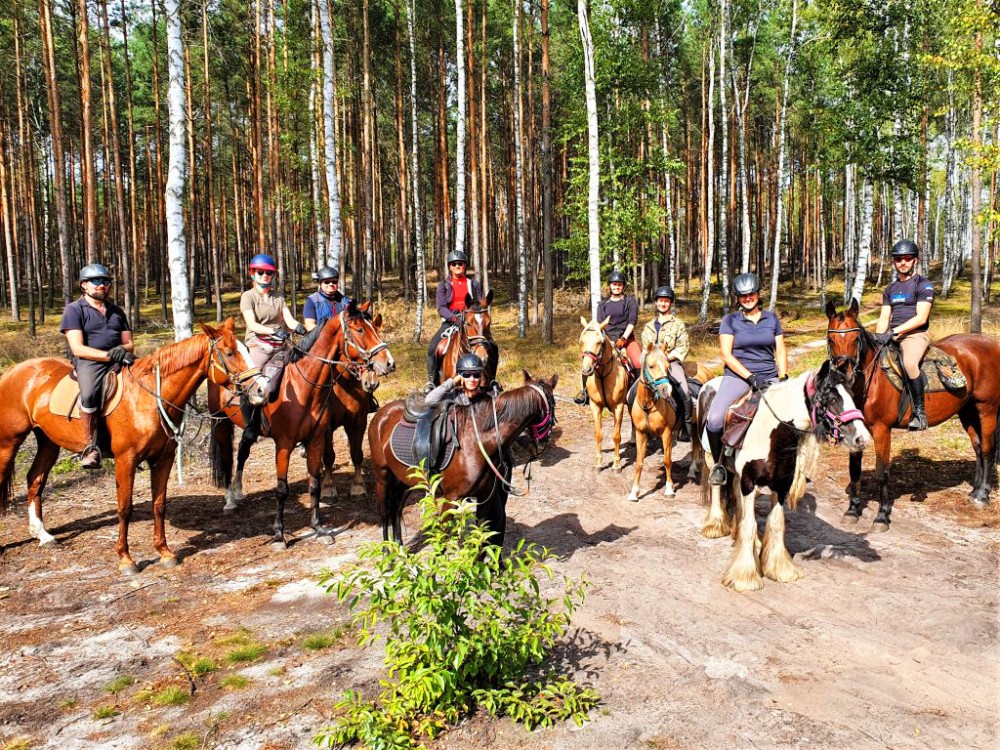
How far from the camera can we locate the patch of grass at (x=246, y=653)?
4.91 m

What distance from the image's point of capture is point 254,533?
313 inches

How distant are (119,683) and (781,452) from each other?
603 centimetres

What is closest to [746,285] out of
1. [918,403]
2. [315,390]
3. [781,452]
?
[781,452]

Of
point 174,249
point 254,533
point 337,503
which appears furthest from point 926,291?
point 174,249

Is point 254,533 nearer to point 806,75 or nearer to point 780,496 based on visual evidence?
point 780,496

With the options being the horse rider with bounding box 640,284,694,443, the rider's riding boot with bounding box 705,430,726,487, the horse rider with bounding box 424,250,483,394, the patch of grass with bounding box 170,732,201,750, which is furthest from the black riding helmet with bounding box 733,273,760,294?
the patch of grass with bounding box 170,732,201,750

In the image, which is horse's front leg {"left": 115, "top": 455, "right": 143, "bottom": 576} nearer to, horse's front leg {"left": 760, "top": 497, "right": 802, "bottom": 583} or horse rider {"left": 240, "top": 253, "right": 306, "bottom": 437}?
horse rider {"left": 240, "top": 253, "right": 306, "bottom": 437}

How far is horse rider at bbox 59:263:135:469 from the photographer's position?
21.8 feet

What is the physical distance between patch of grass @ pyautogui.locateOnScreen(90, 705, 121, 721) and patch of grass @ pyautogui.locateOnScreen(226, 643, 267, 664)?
81 cm

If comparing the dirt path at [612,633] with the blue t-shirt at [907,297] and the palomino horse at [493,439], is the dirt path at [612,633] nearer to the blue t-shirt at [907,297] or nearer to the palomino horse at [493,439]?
the palomino horse at [493,439]

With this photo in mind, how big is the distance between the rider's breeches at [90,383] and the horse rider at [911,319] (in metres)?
9.42

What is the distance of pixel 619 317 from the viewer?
10914mm

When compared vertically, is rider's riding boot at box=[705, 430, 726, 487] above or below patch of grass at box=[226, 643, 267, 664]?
above

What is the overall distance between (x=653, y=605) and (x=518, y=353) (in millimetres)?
14297
